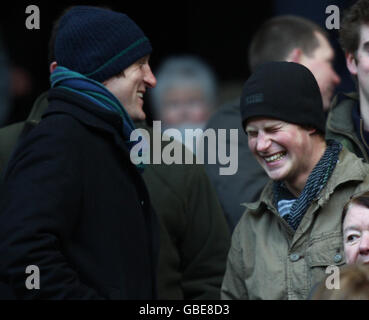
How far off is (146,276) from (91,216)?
34 cm

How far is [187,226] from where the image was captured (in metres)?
4.12

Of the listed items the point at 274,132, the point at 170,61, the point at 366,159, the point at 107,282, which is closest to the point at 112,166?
the point at 107,282

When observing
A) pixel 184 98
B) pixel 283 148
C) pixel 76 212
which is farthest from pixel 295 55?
pixel 76 212

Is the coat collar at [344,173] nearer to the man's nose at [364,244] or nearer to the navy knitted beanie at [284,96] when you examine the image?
the navy knitted beanie at [284,96]

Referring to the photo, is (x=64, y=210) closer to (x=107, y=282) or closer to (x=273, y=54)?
(x=107, y=282)

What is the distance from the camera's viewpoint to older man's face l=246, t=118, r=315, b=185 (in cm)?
358

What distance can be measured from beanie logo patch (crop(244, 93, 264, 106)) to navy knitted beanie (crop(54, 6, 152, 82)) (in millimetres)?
462

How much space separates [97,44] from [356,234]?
1235 millimetres

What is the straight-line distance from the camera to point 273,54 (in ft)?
15.8

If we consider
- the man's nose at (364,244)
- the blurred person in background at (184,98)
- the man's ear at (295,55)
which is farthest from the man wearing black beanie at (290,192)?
the blurred person in background at (184,98)

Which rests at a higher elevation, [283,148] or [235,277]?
[283,148]

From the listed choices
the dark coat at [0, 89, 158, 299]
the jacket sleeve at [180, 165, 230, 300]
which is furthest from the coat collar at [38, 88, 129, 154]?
the jacket sleeve at [180, 165, 230, 300]

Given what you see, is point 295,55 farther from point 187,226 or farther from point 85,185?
point 85,185

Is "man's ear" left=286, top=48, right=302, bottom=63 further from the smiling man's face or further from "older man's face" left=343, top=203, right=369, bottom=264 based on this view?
"older man's face" left=343, top=203, right=369, bottom=264
